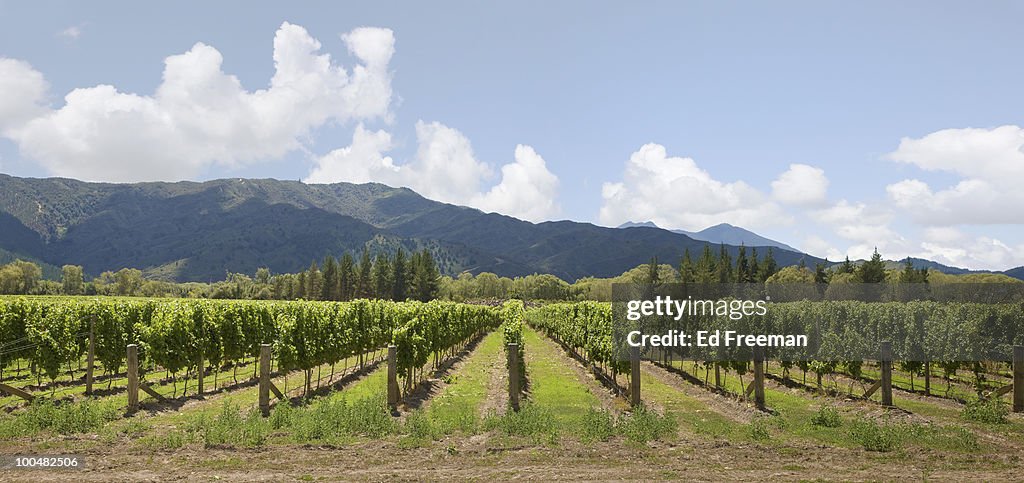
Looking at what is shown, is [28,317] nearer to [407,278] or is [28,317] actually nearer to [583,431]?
[583,431]

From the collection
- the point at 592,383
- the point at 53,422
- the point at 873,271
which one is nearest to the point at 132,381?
the point at 53,422

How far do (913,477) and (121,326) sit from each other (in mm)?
26600

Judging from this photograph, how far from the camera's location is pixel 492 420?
13695mm

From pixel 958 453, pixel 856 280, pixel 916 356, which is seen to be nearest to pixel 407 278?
pixel 856 280

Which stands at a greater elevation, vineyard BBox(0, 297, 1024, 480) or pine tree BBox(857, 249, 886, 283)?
pine tree BBox(857, 249, 886, 283)

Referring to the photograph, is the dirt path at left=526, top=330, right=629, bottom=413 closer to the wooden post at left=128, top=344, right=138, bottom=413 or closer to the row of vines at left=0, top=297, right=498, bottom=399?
the row of vines at left=0, top=297, right=498, bottom=399

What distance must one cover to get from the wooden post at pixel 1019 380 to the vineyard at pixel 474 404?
0.25m

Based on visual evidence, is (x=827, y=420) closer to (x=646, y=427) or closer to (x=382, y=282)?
(x=646, y=427)

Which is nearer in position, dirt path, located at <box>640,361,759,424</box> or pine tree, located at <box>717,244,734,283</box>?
dirt path, located at <box>640,361,759,424</box>

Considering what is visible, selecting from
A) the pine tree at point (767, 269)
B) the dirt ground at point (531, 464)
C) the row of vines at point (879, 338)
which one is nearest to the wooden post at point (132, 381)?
the dirt ground at point (531, 464)

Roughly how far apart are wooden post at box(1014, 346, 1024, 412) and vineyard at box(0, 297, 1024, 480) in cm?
25

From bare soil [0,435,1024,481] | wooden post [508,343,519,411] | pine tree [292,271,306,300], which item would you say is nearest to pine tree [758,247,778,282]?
pine tree [292,271,306,300]

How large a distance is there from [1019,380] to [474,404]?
665 inches

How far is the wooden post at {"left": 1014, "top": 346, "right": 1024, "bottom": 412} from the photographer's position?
52.6 feet
